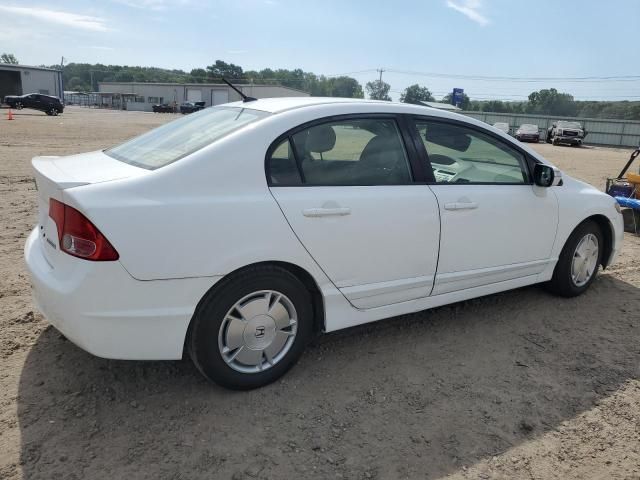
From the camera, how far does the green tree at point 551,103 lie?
266ft

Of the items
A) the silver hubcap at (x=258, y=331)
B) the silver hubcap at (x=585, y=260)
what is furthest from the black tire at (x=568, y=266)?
the silver hubcap at (x=258, y=331)

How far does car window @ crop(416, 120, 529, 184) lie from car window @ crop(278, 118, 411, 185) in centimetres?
27

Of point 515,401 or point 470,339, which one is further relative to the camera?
point 470,339

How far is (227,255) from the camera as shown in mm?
2662

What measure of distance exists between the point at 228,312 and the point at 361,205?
1.02 meters

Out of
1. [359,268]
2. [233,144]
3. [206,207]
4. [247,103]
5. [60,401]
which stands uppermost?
[247,103]

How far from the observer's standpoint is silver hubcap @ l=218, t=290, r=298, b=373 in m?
2.82

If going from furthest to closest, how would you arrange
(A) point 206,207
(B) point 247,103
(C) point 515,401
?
(B) point 247,103, (C) point 515,401, (A) point 206,207

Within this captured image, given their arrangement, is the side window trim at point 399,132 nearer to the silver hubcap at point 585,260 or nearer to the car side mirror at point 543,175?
the car side mirror at point 543,175

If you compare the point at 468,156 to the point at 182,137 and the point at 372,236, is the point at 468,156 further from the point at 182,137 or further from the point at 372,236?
the point at 182,137

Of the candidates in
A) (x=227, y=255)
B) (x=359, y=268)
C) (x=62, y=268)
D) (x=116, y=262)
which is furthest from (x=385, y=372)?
(x=62, y=268)

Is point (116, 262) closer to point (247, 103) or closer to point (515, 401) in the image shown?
point (247, 103)

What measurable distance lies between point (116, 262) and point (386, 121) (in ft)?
6.41

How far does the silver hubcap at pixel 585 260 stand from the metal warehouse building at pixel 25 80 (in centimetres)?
6617
